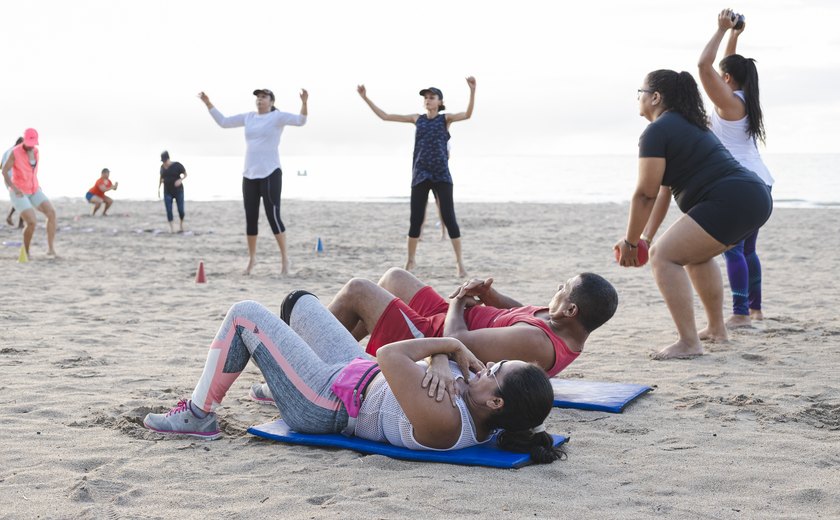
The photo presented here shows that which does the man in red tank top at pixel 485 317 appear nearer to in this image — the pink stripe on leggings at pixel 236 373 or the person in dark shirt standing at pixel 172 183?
the pink stripe on leggings at pixel 236 373

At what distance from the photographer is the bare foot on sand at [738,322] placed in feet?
20.5

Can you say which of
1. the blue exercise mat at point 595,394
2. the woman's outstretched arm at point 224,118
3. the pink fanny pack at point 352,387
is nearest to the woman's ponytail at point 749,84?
the blue exercise mat at point 595,394

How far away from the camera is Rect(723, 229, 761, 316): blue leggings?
6.18 m

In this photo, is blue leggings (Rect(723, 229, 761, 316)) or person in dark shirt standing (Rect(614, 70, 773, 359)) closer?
person in dark shirt standing (Rect(614, 70, 773, 359))

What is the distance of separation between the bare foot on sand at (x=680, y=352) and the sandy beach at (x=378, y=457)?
0.27 ft

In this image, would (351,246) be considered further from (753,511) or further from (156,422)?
(753,511)

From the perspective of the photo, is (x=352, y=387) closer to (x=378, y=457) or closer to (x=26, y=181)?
(x=378, y=457)

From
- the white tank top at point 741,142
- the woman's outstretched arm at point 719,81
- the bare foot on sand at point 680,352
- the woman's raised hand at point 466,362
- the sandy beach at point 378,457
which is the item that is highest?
the woman's outstretched arm at point 719,81

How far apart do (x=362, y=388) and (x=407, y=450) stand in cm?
32

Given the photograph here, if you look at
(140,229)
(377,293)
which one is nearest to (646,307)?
(377,293)

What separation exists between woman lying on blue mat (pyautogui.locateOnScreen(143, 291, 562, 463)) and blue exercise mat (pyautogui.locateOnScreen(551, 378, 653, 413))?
0.71 m

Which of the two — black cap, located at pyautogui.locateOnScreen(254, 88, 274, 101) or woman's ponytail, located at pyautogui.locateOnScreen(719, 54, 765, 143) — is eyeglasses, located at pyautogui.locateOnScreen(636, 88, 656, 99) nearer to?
woman's ponytail, located at pyautogui.locateOnScreen(719, 54, 765, 143)

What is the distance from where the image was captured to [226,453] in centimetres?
348

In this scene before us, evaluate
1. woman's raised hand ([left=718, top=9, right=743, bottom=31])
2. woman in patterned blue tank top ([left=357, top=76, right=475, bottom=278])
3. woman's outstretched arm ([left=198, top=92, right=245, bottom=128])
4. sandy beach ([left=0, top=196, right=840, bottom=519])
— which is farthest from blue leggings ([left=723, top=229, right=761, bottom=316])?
woman's outstretched arm ([left=198, top=92, right=245, bottom=128])
